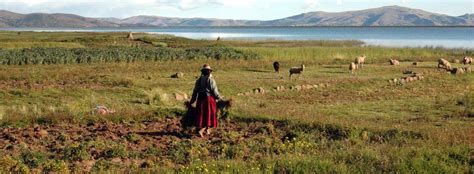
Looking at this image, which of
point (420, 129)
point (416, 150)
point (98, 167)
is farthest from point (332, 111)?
point (98, 167)

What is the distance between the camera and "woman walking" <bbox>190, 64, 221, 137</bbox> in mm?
14352

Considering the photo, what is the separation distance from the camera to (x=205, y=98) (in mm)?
14398

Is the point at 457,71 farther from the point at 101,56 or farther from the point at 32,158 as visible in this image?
the point at 32,158

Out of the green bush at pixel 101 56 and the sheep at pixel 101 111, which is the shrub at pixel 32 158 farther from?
the green bush at pixel 101 56

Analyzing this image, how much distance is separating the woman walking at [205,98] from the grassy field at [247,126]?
1.53 ft

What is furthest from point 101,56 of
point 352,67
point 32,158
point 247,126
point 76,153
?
point 32,158

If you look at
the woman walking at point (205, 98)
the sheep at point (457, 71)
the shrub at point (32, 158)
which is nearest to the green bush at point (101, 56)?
the sheep at point (457, 71)

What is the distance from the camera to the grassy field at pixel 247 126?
1061 cm

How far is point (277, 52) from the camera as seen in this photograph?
157 feet

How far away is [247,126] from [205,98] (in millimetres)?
2440

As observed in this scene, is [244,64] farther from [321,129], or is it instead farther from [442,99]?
[321,129]

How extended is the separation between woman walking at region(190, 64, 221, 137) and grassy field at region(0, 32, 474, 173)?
467 millimetres

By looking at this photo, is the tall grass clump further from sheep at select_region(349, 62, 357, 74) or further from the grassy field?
sheep at select_region(349, 62, 357, 74)

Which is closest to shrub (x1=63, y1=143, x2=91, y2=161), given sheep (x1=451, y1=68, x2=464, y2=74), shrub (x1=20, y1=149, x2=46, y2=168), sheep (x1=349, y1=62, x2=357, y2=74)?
shrub (x1=20, y1=149, x2=46, y2=168)
